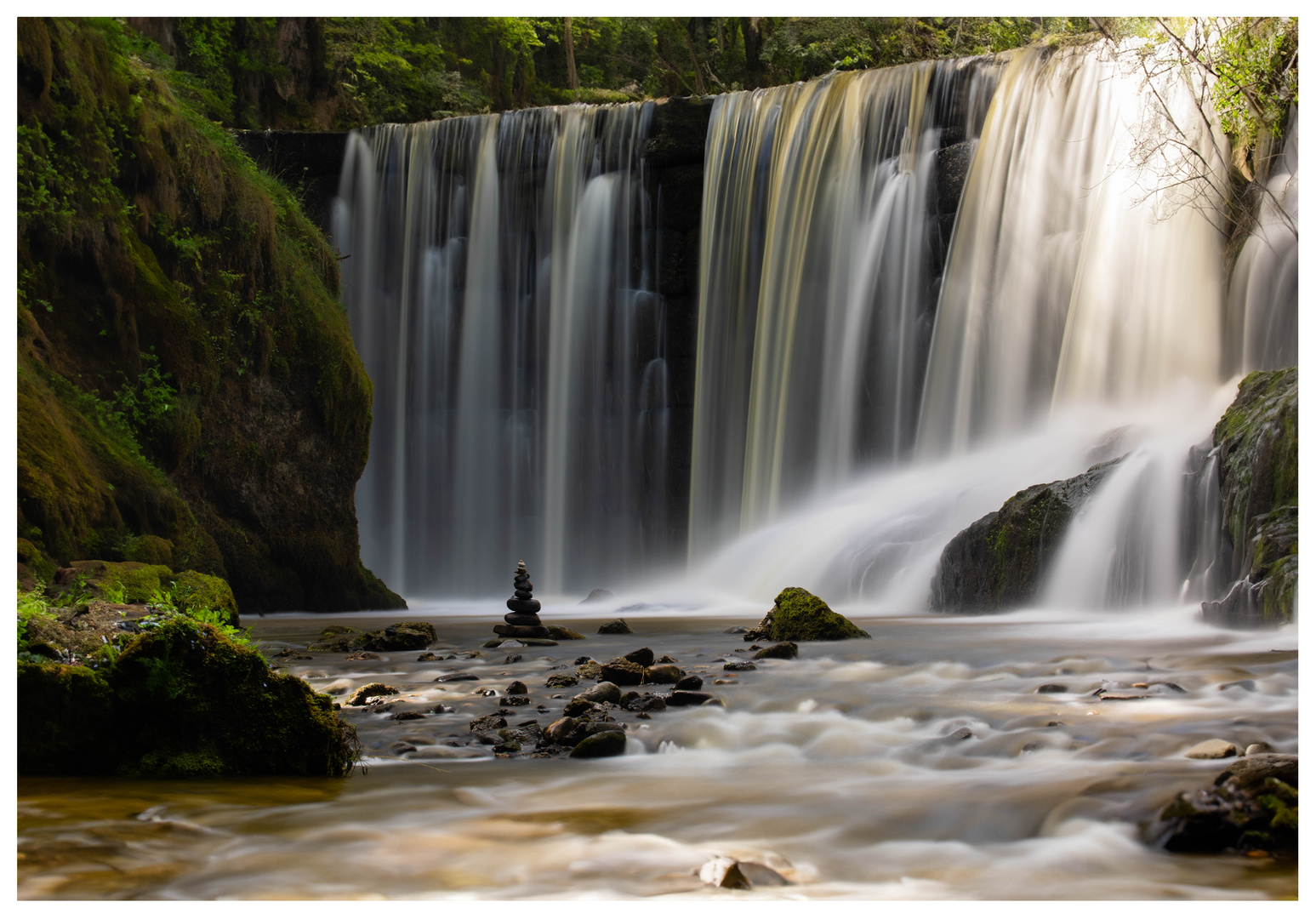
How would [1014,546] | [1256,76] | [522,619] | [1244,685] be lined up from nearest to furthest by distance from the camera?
[1244,685] < [522,619] < [1014,546] < [1256,76]

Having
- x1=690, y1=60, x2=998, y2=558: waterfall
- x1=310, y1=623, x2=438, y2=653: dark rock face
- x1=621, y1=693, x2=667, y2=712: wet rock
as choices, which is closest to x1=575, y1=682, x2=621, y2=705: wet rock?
x1=621, y1=693, x2=667, y2=712: wet rock

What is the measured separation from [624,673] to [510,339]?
46.6 feet

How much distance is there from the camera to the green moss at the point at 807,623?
7.43m

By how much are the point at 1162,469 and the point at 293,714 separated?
310 inches

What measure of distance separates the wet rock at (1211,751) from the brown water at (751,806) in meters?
0.06

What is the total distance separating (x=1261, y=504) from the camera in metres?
7.16

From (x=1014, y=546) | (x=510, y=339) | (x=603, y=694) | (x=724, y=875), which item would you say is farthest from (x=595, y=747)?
(x=510, y=339)

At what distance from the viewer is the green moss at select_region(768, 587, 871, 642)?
7430mm

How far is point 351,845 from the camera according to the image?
2.83 m

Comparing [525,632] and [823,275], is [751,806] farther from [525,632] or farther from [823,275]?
[823,275]

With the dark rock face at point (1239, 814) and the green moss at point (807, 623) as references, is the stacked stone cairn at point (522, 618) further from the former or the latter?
the dark rock face at point (1239, 814)
